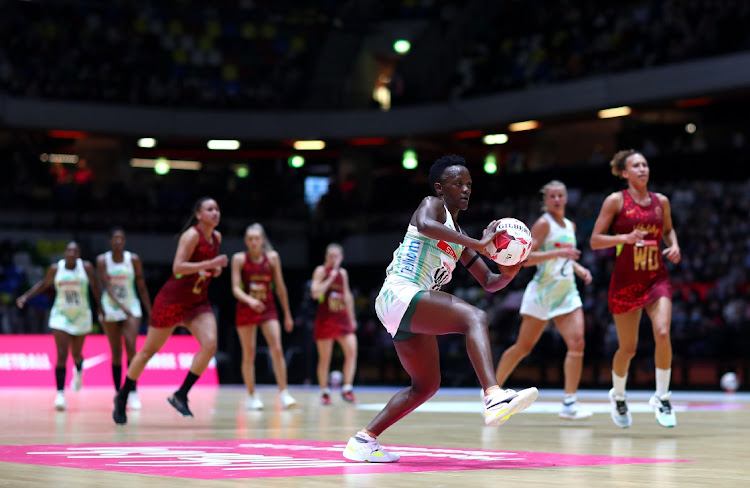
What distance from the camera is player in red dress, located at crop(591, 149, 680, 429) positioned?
935 cm

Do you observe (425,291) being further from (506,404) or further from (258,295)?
(258,295)

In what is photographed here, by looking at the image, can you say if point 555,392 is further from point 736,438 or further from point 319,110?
point 319,110

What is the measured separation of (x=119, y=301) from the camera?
13875 mm

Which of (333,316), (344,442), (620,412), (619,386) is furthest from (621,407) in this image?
(333,316)

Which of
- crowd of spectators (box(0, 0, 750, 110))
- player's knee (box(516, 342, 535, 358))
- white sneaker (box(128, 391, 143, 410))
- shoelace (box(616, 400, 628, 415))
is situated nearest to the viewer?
shoelace (box(616, 400, 628, 415))

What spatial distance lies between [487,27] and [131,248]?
12.0m

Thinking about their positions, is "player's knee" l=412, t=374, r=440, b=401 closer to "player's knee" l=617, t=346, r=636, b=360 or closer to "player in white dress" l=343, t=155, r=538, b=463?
"player in white dress" l=343, t=155, r=538, b=463

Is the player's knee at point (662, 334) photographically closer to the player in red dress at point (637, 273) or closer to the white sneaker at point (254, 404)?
the player in red dress at point (637, 273)

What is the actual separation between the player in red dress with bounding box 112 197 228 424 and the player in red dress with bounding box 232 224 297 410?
9.18ft

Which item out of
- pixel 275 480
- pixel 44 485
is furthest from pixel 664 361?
pixel 44 485

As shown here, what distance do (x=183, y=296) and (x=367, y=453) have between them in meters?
4.64

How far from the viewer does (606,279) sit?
22.1 m

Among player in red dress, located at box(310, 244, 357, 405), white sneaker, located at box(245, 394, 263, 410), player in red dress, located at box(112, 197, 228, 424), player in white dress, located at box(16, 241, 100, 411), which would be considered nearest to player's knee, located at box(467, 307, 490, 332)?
player in red dress, located at box(112, 197, 228, 424)

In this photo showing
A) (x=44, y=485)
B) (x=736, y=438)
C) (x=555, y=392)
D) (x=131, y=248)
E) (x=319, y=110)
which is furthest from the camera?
(x=319, y=110)
